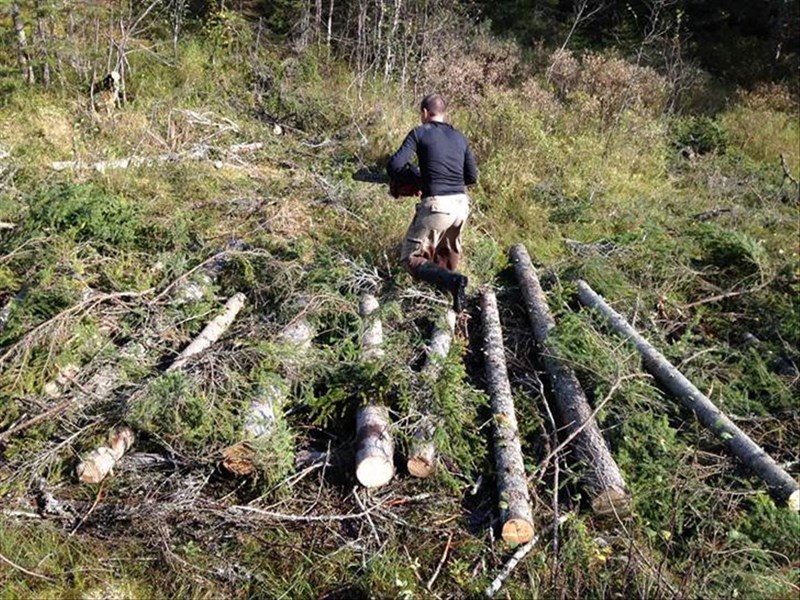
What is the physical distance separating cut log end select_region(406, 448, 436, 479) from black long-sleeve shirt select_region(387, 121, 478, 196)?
98.6 inches

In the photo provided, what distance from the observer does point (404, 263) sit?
18.9 ft

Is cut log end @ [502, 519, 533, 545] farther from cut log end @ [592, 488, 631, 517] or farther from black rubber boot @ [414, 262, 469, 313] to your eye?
black rubber boot @ [414, 262, 469, 313]

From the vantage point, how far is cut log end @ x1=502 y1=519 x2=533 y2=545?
349cm

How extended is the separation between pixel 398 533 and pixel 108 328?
2652 mm

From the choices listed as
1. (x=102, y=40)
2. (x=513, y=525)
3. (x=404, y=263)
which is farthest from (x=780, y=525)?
(x=102, y=40)

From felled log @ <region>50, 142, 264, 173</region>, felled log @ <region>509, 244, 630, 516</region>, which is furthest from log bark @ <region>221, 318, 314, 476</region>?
felled log @ <region>50, 142, 264, 173</region>

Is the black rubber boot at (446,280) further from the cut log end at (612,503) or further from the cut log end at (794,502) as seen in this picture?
the cut log end at (794,502)

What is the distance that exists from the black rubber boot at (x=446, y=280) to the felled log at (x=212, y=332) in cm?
152

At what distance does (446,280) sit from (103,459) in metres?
2.81

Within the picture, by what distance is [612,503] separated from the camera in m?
3.73

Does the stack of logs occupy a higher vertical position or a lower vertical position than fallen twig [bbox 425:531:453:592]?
higher

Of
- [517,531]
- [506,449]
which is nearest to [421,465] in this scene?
[506,449]

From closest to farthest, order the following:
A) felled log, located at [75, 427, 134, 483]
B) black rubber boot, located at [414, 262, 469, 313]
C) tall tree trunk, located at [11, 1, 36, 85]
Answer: felled log, located at [75, 427, 134, 483] → black rubber boot, located at [414, 262, 469, 313] → tall tree trunk, located at [11, 1, 36, 85]

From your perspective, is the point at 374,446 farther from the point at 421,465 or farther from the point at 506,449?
the point at 506,449
